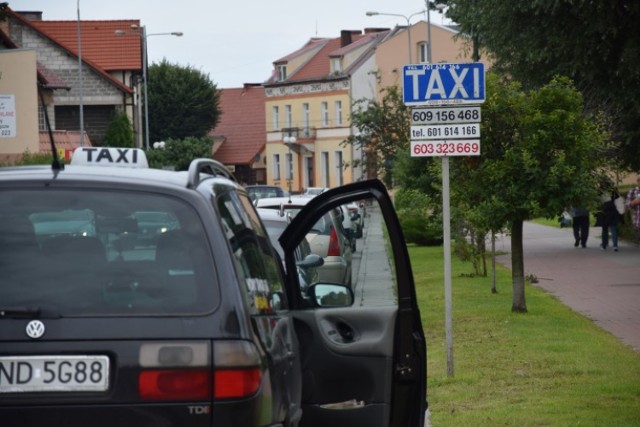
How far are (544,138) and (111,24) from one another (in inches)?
2543

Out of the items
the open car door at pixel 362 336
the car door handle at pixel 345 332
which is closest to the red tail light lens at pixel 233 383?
the open car door at pixel 362 336

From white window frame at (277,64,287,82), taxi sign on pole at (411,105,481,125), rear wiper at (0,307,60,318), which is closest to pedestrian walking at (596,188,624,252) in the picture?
taxi sign on pole at (411,105,481,125)

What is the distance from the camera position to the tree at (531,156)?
1667cm

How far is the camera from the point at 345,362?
697 cm

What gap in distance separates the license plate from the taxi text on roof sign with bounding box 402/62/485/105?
7.32 metres

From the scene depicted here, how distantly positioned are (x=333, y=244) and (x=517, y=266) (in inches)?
413

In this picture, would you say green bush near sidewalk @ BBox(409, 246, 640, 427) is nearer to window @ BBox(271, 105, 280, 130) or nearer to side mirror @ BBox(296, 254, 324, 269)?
side mirror @ BBox(296, 254, 324, 269)

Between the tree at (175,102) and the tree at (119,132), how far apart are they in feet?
83.9

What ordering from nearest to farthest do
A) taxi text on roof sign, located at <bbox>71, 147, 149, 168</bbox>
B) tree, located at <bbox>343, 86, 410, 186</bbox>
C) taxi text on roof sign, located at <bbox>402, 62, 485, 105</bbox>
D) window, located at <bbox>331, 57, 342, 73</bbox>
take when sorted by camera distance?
1. taxi text on roof sign, located at <bbox>71, 147, 149, 168</bbox>
2. taxi text on roof sign, located at <bbox>402, 62, 485, 105</bbox>
3. tree, located at <bbox>343, 86, 410, 186</bbox>
4. window, located at <bbox>331, 57, 342, 73</bbox>

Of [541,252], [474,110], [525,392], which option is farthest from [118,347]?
[541,252]

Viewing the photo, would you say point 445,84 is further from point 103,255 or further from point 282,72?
point 282,72

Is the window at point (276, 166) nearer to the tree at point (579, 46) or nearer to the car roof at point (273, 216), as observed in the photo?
the tree at point (579, 46)

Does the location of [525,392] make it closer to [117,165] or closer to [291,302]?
[291,302]

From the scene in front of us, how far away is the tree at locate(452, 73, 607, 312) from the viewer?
1667cm
